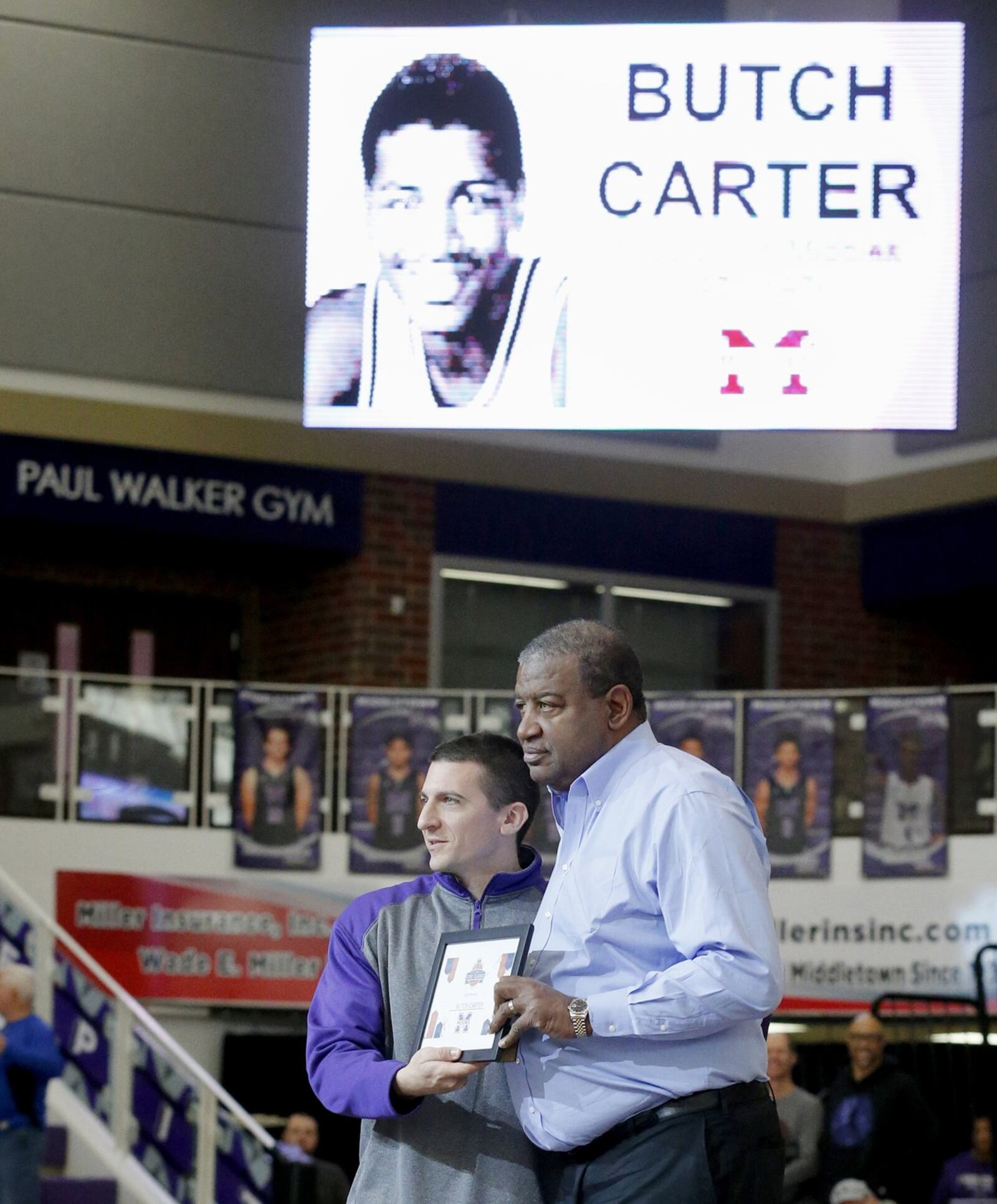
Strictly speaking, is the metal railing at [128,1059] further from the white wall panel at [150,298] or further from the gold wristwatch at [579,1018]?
the gold wristwatch at [579,1018]

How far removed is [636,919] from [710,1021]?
0.19 metres

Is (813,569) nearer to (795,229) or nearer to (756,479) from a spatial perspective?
(756,479)

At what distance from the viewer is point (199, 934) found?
946 centimetres

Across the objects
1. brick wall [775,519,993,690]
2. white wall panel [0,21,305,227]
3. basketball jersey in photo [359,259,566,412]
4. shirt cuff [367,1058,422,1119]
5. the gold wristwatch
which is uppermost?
white wall panel [0,21,305,227]

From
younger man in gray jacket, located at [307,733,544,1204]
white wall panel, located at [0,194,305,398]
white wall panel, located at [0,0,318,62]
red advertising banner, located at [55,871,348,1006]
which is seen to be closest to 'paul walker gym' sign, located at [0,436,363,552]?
white wall panel, located at [0,194,305,398]

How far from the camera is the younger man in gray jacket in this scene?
2977 mm

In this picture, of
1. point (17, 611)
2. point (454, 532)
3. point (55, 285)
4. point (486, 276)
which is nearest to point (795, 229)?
point (486, 276)

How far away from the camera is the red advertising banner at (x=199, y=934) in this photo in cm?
935

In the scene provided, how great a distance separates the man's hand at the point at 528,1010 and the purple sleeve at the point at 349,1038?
22 centimetres

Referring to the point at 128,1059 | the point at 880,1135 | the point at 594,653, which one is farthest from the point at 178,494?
the point at 594,653

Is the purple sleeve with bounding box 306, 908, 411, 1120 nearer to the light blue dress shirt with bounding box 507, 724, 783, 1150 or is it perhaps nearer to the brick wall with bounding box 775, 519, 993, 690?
the light blue dress shirt with bounding box 507, 724, 783, 1150

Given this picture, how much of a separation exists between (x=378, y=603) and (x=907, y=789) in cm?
331

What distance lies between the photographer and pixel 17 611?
1121cm

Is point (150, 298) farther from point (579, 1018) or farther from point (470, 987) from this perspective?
point (579, 1018)
